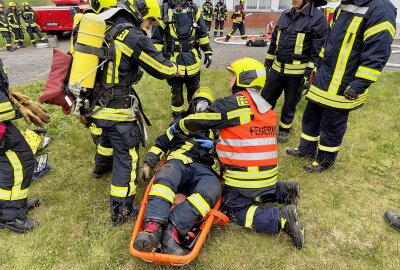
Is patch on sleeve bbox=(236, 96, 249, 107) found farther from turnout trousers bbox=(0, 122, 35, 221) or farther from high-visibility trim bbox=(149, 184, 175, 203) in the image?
turnout trousers bbox=(0, 122, 35, 221)

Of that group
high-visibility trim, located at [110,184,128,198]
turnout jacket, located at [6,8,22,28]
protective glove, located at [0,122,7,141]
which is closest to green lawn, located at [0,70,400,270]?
high-visibility trim, located at [110,184,128,198]

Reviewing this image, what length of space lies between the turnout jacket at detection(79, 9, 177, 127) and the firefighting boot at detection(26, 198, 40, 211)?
1257 mm

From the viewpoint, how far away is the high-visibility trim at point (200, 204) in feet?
8.93

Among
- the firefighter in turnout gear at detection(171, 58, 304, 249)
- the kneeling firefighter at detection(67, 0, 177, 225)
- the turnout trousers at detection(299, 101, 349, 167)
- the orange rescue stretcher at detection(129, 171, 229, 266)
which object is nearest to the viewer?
the orange rescue stretcher at detection(129, 171, 229, 266)

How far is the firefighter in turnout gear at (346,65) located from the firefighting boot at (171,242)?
2257mm

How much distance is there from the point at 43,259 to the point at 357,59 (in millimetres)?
3734

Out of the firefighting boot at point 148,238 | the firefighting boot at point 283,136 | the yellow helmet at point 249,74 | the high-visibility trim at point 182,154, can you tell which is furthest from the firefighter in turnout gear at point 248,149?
the firefighting boot at point 283,136

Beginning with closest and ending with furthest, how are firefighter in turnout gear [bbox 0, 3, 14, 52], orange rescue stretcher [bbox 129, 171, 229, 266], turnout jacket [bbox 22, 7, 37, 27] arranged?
orange rescue stretcher [bbox 129, 171, 229, 266] → firefighter in turnout gear [bbox 0, 3, 14, 52] → turnout jacket [bbox 22, 7, 37, 27]

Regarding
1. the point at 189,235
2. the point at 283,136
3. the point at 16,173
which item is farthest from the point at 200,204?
the point at 283,136

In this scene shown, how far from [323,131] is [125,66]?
2551 mm

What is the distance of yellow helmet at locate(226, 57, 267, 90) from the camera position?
117 inches

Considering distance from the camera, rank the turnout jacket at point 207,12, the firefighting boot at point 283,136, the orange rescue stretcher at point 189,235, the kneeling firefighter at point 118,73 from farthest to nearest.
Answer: the turnout jacket at point 207,12, the firefighting boot at point 283,136, the kneeling firefighter at point 118,73, the orange rescue stretcher at point 189,235

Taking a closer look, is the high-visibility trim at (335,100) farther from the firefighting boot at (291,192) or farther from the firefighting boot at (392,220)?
the firefighting boot at (392,220)

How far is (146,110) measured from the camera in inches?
233
